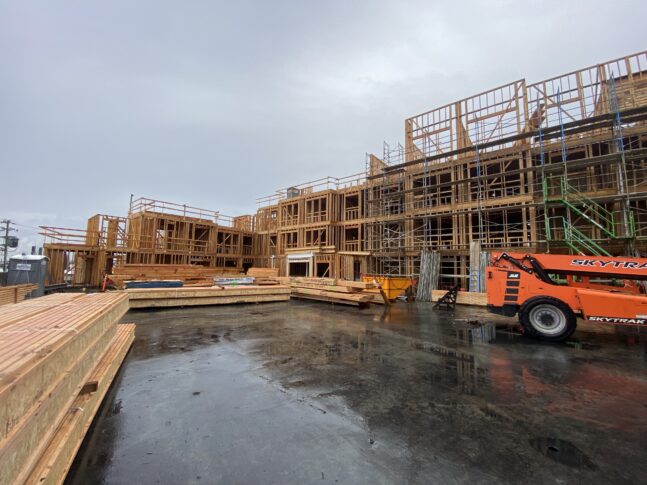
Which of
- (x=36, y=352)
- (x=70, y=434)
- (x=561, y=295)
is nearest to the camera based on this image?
(x=36, y=352)

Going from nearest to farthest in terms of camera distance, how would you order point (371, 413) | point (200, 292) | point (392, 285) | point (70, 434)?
point (70, 434) → point (371, 413) → point (200, 292) → point (392, 285)

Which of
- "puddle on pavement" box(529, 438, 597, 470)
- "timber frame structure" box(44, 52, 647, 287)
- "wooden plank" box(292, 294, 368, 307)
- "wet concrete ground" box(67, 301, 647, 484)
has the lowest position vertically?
"puddle on pavement" box(529, 438, 597, 470)

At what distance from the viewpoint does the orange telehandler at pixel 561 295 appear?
305 inches

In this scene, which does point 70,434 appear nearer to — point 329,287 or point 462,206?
point 329,287

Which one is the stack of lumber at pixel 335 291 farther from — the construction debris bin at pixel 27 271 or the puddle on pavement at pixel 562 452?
the construction debris bin at pixel 27 271

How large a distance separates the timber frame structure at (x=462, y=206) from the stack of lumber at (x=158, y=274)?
5.17 metres

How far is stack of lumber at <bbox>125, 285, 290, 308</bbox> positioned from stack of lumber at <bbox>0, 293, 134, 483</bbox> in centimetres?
856

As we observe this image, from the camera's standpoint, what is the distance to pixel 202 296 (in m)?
14.2

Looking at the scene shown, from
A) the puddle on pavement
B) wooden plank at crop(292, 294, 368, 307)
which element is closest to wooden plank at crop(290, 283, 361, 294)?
wooden plank at crop(292, 294, 368, 307)

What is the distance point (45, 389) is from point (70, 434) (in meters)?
0.75

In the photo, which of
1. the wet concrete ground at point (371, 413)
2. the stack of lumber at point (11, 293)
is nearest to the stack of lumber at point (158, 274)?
the stack of lumber at point (11, 293)

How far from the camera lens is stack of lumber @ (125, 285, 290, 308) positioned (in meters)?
12.8

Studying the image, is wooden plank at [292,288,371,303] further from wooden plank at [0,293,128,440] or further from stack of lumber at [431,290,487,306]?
wooden plank at [0,293,128,440]

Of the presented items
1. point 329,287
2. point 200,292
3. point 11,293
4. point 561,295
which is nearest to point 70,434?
point 561,295
